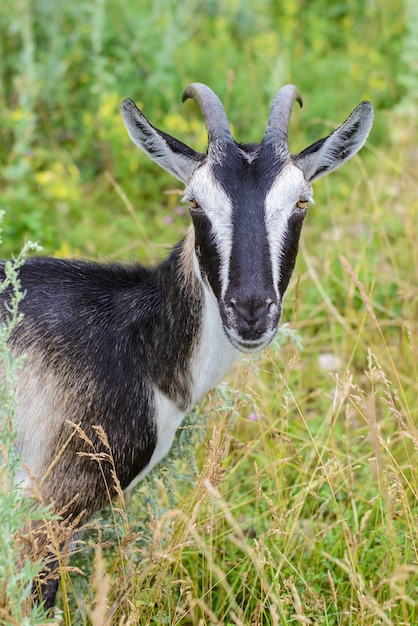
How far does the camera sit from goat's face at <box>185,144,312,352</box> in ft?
9.98

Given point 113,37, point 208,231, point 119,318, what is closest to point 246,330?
point 208,231

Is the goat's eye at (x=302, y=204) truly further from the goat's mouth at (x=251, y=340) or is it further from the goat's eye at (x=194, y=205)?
the goat's mouth at (x=251, y=340)

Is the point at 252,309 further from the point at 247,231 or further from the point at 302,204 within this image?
the point at 302,204

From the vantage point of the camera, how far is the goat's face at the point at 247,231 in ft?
9.98

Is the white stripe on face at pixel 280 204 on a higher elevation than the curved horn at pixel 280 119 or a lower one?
lower

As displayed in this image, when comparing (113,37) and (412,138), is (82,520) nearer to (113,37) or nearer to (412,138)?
(412,138)

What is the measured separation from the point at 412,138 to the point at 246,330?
15.9ft

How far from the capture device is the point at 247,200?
3.17 meters

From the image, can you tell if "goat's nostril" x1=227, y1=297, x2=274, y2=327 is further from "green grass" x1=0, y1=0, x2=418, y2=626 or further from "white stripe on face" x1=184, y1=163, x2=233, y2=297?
"green grass" x1=0, y1=0, x2=418, y2=626

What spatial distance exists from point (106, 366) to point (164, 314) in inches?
13.9

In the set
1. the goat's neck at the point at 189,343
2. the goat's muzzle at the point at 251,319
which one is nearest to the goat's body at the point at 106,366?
the goat's neck at the point at 189,343

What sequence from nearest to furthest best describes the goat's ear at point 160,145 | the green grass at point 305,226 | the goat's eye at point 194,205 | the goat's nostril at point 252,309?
the goat's nostril at point 252,309 < the goat's eye at point 194,205 < the goat's ear at point 160,145 < the green grass at point 305,226

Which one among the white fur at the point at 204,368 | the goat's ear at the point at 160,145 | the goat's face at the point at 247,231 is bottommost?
the white fur at the point at 204,368

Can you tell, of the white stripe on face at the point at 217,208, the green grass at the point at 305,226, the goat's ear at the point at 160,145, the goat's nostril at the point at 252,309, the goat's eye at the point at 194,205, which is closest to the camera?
the goat's nostril at the point at 252,309
